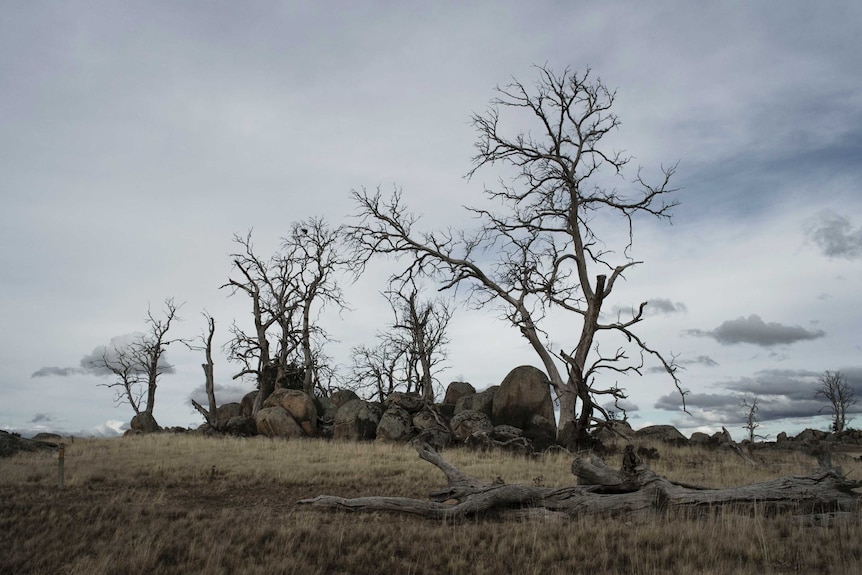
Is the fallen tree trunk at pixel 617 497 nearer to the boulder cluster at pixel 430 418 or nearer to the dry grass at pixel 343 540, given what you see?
the dry grass at pixel 343 540

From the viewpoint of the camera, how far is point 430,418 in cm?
2530

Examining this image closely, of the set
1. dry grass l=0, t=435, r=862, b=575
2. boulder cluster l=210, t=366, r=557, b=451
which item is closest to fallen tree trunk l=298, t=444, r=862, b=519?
dry grass l=0, t=435, r=862, b=575

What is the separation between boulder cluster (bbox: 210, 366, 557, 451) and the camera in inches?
920

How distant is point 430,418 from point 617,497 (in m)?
15.2

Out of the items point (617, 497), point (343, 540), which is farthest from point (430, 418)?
point (343, 540)

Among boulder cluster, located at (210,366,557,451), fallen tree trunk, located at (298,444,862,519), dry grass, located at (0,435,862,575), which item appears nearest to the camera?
dry grass, located at (0,435,862,575)

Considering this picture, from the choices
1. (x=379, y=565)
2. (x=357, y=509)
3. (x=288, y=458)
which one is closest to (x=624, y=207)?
(x=288, y=458)

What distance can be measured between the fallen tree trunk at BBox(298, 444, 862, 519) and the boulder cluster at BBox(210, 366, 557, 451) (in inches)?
439

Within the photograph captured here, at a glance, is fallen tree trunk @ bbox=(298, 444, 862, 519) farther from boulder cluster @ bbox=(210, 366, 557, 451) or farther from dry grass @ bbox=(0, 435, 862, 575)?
boulder cluster @ bbox=(210, 366, 557, 451)

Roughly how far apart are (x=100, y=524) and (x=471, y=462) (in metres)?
11.2

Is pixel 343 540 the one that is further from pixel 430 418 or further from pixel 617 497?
pixel 430 418

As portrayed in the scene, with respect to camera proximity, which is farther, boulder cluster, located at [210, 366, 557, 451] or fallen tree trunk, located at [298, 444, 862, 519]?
boulder cluster, located at [210, 366, 557, 451]

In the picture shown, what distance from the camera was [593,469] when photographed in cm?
1102

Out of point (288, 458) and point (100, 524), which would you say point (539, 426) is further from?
point (100, 524)
